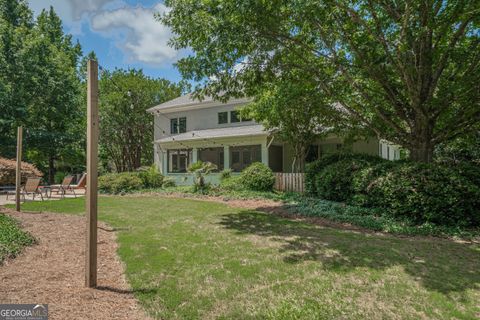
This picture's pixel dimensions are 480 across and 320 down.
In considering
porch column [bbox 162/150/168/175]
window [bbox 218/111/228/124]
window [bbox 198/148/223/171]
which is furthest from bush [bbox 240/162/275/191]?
porch column [bbox 162/150/168/175]

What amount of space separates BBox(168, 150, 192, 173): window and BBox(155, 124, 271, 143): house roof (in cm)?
122

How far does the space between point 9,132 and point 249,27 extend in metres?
22.2

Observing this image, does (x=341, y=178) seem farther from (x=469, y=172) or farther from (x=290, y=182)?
(x=290, y=182)

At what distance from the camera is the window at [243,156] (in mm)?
19791

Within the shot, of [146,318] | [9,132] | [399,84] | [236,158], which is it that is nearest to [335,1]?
[399,84]

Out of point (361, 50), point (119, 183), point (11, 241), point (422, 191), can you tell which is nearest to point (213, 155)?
point (119, 183)

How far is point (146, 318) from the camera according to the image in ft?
10.9

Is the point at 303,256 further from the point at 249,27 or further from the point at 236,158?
the point at 236,158

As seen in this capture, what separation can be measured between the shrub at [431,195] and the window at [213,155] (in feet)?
45.8

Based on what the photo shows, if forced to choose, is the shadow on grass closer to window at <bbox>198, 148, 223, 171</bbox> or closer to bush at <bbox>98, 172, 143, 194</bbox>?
bush at <bbox>98, 172, 143, 194</bbox>

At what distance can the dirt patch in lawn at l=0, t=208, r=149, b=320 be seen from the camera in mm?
3447

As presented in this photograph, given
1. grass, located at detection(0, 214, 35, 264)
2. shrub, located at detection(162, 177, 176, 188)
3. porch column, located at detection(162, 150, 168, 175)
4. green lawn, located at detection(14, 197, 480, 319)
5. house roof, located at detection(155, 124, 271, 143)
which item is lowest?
green lawn, located at detection(14, 197, 480, 319)

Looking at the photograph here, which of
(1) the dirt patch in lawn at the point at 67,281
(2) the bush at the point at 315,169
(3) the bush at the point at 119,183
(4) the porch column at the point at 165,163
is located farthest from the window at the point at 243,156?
(1) the dirt patch in lawn at the point at 67,281

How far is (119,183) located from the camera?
16672 mm
